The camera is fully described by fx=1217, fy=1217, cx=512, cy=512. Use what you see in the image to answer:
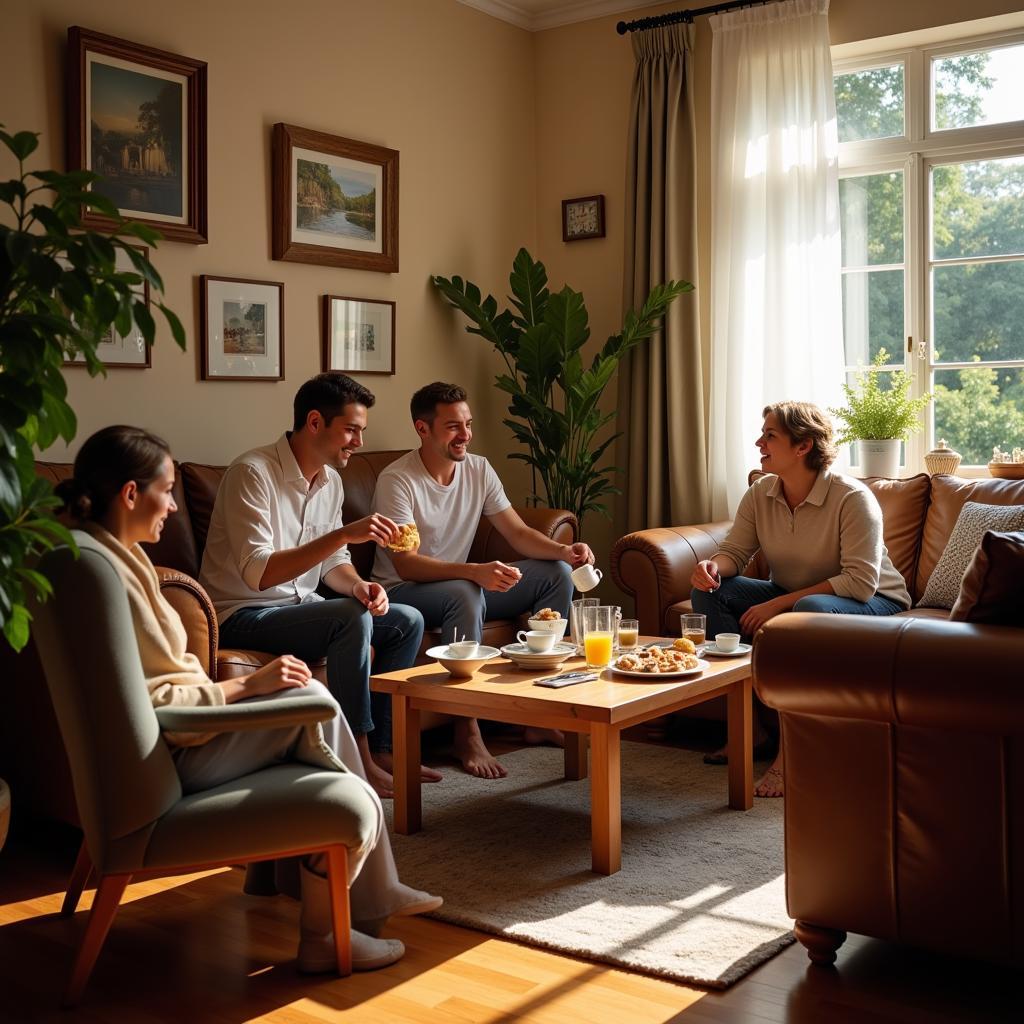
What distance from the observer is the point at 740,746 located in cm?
339

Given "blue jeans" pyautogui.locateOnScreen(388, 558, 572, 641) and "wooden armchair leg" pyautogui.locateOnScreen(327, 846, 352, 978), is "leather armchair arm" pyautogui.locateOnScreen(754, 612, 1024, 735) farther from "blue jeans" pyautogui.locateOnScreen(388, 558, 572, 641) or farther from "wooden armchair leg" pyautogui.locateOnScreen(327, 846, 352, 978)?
"blue jeans" pyautogui.locateOnScreen(388, 558, 572, 641)

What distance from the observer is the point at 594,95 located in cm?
562

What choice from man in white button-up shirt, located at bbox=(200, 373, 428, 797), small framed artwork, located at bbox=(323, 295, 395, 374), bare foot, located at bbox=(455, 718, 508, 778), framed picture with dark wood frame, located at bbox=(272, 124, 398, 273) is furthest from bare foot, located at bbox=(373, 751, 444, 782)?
framed picture with dark wood frame, located at bbox=(272, 124, 398, 273)

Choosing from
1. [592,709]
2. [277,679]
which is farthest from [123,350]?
[592,709]

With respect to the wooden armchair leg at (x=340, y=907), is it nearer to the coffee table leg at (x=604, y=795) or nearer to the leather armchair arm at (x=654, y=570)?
the coffee table leg at (x=604, y=795)

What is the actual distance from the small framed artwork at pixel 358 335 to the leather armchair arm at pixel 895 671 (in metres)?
2.81

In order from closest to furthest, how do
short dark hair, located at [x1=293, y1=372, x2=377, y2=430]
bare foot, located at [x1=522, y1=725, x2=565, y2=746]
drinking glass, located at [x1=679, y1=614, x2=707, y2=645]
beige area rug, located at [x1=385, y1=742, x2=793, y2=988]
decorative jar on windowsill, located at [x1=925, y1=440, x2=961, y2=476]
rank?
beige area rug, located at [x1=385, y1=742, x2=793, y2=988], drinking glass, located at [x1=679, y1=614, x2=707, y2=645], short dark hair, located at [x1=293, y1=372, x2=377, y2=430], bare foot, located at [x1=522, y1=725, x2=565, y2=746], decorative jar on windowsill, located at [x1=925, y1=440, x2=961, y2=476]

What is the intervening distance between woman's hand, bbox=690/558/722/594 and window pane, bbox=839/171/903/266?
1829 mm

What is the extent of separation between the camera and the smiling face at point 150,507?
2215 mm

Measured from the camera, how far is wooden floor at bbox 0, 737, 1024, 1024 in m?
2.18

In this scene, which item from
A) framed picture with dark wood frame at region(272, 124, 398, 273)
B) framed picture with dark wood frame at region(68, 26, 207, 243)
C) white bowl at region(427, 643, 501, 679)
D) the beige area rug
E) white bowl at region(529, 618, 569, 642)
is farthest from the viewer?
framed picture with dark wood frame at region(272, 124, 398, 273)

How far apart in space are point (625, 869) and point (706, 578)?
4.10ft

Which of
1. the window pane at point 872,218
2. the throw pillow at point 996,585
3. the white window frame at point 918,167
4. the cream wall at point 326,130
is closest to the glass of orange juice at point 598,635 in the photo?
the throw pillow at point 996,585

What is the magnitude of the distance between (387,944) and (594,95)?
4.27 meters
